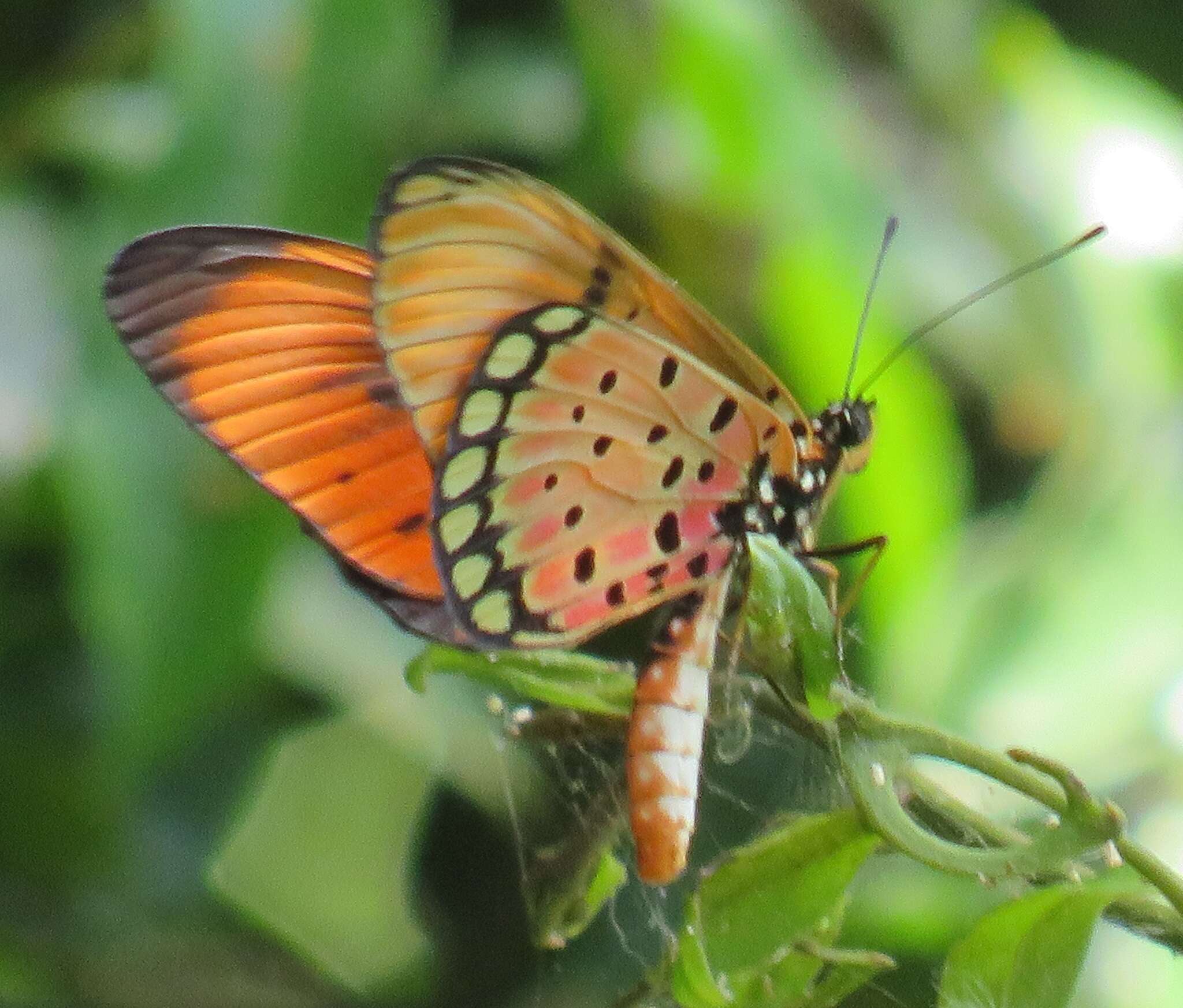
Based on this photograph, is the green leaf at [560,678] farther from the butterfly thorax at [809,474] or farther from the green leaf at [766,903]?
the butterfly thorax at [809,474]

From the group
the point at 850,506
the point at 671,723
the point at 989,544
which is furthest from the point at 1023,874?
the point at 989,544

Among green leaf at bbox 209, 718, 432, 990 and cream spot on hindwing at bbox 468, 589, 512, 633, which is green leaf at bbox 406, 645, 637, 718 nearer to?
cream spot on hindwing at bbox 468, 589, 512, 633

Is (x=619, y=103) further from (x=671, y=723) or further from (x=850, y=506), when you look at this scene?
(x=671, y=723)

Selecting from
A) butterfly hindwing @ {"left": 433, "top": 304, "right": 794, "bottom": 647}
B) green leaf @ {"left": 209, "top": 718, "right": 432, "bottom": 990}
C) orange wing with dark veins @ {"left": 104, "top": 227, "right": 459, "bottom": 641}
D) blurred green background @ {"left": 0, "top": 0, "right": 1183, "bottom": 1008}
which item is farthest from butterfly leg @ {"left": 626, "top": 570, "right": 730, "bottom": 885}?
green leaf @ {"left": 209, "top": 718, "right": 432, "bottom": 990}

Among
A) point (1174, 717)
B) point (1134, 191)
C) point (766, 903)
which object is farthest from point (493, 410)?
point (1134, 191)

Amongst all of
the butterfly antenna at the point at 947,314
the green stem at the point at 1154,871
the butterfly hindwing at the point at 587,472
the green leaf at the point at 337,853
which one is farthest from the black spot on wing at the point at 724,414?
the green leaf at the point at 337,853
